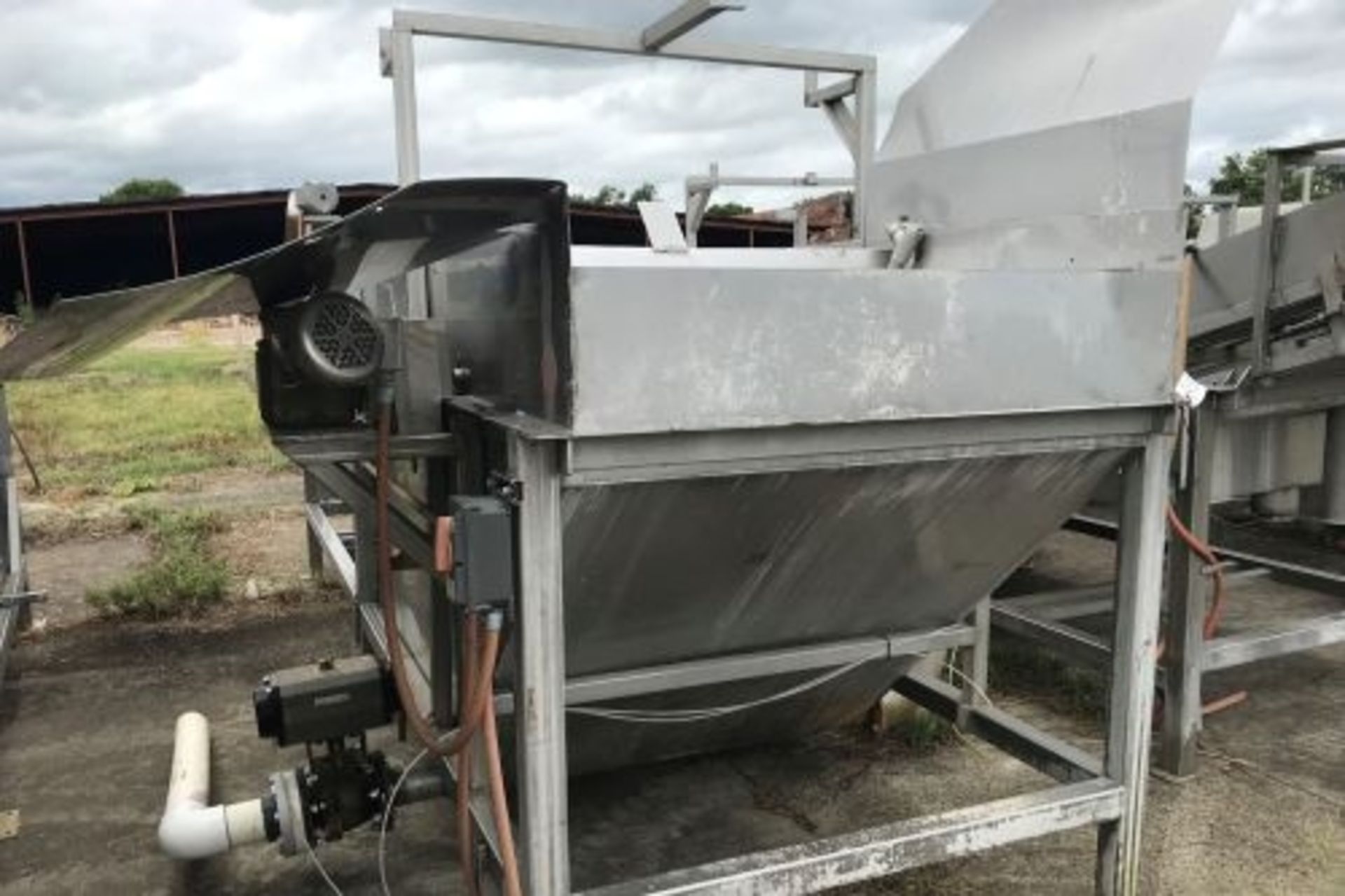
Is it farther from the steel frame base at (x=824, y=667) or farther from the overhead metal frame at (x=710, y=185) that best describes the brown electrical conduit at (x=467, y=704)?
the overhead metal frame at (x=710, y=185)

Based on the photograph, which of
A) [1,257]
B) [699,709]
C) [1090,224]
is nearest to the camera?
[1090,224]

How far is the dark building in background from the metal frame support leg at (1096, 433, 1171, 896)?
14.7m

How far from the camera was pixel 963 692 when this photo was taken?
305 cm

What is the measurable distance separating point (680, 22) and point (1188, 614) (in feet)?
7.14

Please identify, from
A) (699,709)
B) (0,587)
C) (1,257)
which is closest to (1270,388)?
(699,709)

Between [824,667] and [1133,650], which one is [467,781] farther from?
[1133,650]

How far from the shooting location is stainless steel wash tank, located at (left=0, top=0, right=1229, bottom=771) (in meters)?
1.70

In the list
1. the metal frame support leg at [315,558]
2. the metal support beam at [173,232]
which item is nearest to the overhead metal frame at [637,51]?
the metal frame support leg at [315,558]

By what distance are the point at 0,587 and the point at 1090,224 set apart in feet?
13.0

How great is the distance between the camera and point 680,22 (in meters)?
2.51

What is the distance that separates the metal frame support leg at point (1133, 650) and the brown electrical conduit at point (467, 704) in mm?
1300

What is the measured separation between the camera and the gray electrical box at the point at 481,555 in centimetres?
168

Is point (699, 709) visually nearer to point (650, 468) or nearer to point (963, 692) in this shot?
point (963, 692)

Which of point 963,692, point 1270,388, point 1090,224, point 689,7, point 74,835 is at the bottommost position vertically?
point 74,835
